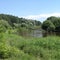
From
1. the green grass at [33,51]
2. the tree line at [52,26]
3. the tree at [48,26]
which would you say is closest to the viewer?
the green grass at [33,51]

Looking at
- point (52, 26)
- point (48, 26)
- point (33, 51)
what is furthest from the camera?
point (48, 26)

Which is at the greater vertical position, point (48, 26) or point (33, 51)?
point (48, 26)

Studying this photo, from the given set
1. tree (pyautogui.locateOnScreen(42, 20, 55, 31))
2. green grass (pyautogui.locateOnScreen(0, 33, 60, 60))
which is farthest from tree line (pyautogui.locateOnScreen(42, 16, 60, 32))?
green grass (pyautogui.locateOnScreen(0, 33, 60, 60))

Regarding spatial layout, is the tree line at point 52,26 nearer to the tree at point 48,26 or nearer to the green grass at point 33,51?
the tree at point 48,26

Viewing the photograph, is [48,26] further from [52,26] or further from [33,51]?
[33,51]

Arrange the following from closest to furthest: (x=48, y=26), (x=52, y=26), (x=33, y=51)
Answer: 1. (x=33, y=51)
2. (x=52, y=26)
3. (x=48, y=26)

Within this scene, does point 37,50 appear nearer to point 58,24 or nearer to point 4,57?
point 4,57

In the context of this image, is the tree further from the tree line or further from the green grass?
the green grass

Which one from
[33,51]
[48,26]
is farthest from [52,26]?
[33,51]

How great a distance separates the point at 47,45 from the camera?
46.0ft

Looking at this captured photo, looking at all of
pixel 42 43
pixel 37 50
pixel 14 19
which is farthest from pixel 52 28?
pixel 37 50

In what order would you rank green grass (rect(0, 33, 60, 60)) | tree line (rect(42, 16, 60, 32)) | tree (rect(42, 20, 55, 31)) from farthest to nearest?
tree (rect(42, 20, 55, 31)), tree line (rect(42, 16, 60, 32)), green grass (rect(0, 33, 60, 60))

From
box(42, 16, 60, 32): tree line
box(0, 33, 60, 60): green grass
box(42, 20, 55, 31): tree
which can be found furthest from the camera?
box(42, 20, 55, 31): tree

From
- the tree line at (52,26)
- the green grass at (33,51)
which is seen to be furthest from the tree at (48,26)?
the green grass at (33,51)
